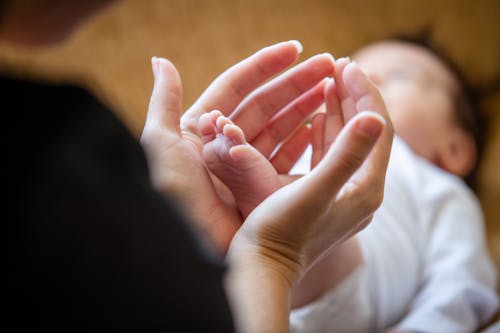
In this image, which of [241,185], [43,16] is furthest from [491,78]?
[43,16]

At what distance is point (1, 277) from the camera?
323 mm

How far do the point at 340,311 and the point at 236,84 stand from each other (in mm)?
337

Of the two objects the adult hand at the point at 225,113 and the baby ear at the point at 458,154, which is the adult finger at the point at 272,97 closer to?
the adult hand at the point at 225,113

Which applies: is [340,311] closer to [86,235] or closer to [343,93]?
[343,93]

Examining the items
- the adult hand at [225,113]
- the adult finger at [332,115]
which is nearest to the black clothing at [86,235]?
the adult hand at [225,113]

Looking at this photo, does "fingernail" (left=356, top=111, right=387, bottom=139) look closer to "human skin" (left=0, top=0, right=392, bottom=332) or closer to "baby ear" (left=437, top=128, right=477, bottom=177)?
"human skin" (left=0, top=0, right=392, bottom=332)

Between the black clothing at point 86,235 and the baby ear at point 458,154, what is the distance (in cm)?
87

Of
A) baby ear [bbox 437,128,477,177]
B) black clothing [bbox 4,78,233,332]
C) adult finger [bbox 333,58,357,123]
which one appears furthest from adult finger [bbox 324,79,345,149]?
baby ear [bbox 437,128,477,177]

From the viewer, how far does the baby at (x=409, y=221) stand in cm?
58

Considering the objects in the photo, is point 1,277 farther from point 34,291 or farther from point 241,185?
point 241,185

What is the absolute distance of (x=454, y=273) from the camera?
865 mm

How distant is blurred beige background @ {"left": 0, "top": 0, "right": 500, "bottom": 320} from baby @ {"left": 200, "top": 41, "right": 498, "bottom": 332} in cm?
7

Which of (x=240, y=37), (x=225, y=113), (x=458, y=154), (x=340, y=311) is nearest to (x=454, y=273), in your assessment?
(x=340, y=311)

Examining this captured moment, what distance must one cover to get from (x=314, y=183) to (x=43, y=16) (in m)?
0.24
